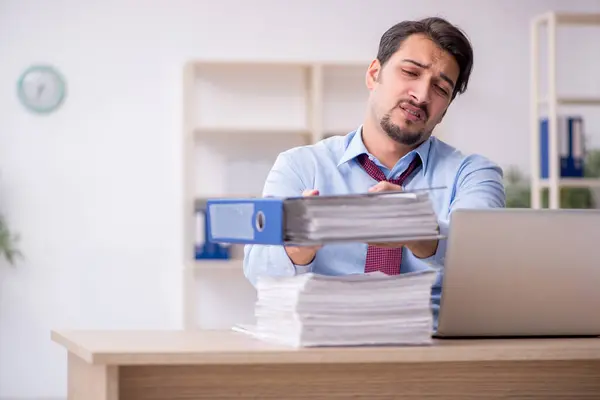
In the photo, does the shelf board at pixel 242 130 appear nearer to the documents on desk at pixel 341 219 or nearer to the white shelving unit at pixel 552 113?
the white shelving unit at pixel 552 113

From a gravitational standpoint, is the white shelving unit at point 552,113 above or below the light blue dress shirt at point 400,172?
above

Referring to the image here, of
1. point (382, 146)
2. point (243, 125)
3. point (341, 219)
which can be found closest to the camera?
point (341, 219)

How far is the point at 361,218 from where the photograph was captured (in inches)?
61.5

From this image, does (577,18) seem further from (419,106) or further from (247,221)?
(247,221)

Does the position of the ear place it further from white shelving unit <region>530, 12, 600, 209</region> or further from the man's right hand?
white shelving unit <region>530, 12, 600, 209</region>

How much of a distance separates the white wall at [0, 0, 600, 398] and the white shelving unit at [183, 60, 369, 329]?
119mm

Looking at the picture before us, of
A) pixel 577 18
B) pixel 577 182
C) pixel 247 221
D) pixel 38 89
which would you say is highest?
pixel 577 18

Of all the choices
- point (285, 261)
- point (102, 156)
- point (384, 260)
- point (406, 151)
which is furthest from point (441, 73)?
point (102, 156)

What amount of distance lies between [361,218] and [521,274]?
341 mm

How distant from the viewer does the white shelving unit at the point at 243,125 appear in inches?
240

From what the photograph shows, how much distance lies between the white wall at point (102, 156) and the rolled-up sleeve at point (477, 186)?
3.85 meters

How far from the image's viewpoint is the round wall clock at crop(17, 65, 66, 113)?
5.95m

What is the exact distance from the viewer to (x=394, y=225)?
1.58 m

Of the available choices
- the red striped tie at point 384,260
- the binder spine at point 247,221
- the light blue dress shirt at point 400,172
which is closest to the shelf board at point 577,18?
the light blue dress shirt at point 400,172
